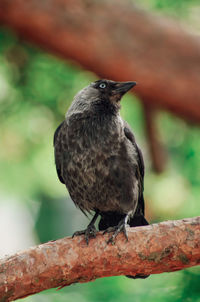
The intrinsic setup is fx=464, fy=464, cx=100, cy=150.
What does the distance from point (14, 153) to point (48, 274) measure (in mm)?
3623

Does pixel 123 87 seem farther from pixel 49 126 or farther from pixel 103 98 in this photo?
pixel 49 126

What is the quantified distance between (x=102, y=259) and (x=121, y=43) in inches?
129

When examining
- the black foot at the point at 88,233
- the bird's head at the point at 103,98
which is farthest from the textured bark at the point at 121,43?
the black foot at the point at 88,233

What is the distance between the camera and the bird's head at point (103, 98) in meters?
4.11

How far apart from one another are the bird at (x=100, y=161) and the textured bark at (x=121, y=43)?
4.99 ft

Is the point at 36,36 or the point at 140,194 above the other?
the point at 36,36

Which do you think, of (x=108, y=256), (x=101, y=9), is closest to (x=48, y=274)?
(x=108, y=256)

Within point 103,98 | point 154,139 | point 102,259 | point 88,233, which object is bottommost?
point 102,259

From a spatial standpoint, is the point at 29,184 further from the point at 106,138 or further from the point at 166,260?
the point at 166,260

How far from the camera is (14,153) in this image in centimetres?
638

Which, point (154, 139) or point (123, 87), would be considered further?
point (154, 139)

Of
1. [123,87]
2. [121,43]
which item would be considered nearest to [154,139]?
[121,43]

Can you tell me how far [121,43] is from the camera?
559 cm

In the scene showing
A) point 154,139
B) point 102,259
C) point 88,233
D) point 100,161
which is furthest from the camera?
point 154,139
